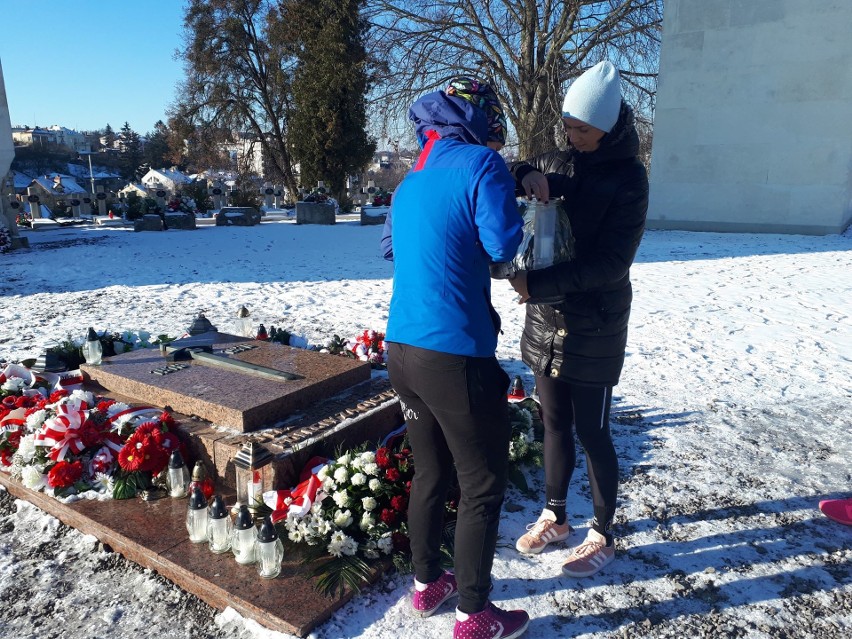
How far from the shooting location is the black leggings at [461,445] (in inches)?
69.9

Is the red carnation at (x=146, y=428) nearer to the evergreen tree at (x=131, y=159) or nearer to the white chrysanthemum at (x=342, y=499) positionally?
the white chrysanthemum at (x=342, y=499)

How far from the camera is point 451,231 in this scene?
1729 millimetres

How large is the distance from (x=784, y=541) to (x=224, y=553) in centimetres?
238

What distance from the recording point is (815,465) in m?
3.35

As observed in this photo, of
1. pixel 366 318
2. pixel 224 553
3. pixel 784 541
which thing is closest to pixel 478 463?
pixel 224 553

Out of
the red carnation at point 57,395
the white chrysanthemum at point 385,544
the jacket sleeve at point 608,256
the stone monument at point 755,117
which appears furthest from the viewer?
the stone monument at point 755,117

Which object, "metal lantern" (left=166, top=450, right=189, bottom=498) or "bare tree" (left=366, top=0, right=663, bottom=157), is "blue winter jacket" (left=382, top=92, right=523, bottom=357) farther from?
"bare tree" (left=366, top=0, right=663, bottom=157)

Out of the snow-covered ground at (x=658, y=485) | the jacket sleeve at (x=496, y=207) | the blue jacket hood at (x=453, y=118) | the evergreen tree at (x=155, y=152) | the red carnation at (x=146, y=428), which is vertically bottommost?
the snow-covered ground at (x=658, y=485)

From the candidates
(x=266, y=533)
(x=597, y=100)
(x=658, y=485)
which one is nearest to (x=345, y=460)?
(x=266, y=533)

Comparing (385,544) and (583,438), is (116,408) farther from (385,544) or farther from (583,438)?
(583,438)

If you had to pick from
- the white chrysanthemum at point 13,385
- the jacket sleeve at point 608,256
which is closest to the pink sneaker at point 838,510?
the jacket sleeve at point 608,256

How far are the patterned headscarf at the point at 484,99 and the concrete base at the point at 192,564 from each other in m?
1.70

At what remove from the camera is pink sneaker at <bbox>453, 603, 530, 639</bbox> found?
1992 millimetres

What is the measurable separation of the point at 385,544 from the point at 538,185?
4.97 feet
